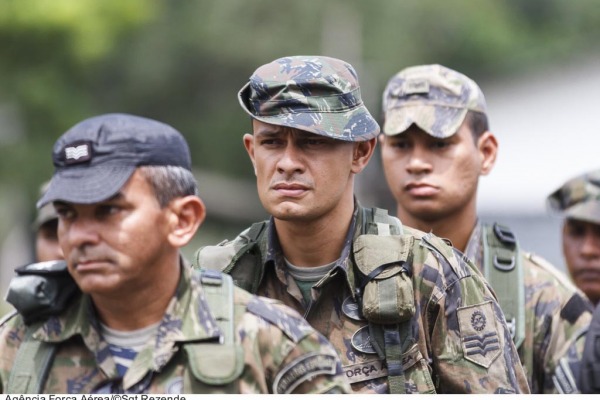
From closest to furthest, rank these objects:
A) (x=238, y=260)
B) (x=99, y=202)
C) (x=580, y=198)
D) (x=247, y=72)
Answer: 1. (x=99, y=202)
2. (x=238, y=260)
3. (x=580, y=198)
4. (x=247, y=72)

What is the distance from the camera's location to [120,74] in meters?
47.8

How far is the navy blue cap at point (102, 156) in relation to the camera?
5266 mm

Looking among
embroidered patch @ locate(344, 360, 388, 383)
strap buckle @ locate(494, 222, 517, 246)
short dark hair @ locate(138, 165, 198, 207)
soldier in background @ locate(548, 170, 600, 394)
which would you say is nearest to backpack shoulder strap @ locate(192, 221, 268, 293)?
embroidered patch @ locate(344, 360, 388, 383)

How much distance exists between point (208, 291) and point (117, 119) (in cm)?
71

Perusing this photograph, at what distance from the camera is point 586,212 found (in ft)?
29.8

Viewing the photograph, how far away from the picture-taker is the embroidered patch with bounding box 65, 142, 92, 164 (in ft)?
17.5

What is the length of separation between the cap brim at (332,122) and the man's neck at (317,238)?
A: 0.36 meters

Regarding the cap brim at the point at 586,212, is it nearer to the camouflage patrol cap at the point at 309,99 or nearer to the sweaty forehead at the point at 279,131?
the camouflage patrol cap at the point at 309,99

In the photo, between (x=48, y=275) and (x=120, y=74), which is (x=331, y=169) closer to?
(x=48, y=275)

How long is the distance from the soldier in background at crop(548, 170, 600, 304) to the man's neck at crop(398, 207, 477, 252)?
1129 millimetres

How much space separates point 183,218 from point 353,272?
119 centimetres

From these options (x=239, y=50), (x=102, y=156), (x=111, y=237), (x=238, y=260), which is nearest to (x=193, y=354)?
(x=111, y=237)

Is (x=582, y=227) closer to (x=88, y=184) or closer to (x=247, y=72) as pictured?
(x=88, y=184)

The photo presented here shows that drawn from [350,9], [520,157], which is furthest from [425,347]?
[350,9]
